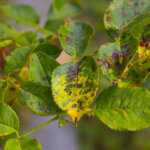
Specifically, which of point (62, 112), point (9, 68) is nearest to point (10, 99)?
point (9, 68)

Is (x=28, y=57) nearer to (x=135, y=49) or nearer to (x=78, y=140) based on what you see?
(x=135, y=49)

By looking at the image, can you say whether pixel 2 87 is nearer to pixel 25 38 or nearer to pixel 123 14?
pixel 25 38

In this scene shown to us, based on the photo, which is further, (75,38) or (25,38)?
(25,38)

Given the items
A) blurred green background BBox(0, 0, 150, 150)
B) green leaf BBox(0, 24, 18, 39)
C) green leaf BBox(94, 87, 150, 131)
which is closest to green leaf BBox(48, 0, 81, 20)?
green leaf BBox(0, 24, 18, 39)

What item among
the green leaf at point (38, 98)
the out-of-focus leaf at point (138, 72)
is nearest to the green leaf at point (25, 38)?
the green leaf at point (38, 98)

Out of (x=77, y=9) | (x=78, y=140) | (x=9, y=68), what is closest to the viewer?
(x=9, y=68)

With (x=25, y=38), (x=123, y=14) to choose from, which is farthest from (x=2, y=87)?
(x=123, y=14)

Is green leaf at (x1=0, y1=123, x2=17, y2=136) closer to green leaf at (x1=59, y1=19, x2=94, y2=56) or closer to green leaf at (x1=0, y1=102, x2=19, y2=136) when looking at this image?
green leaf at (x1=0, y1=102, x2=19, y2=136)
